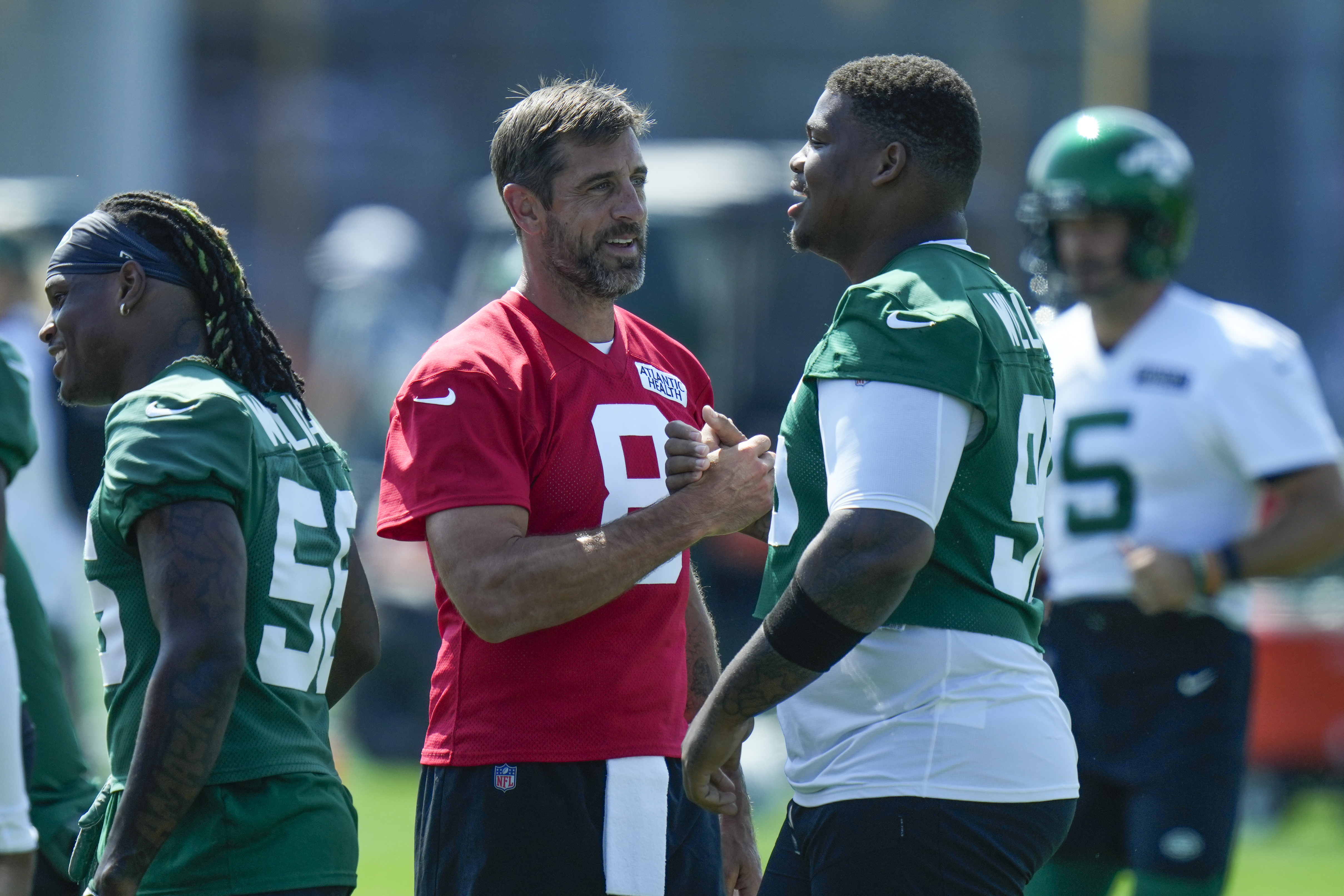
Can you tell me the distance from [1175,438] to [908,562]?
2.14 metres

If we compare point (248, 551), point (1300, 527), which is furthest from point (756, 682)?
point (1300, 527)

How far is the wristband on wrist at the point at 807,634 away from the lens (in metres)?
3.13

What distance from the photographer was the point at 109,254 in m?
3.52

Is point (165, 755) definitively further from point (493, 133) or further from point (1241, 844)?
point (493, 133)

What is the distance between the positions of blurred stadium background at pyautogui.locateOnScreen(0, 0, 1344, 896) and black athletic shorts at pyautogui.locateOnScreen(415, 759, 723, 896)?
25.3 ft

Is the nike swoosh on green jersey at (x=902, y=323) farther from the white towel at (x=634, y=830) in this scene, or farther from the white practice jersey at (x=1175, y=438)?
the white practice jersey at (x=1175, y=438)

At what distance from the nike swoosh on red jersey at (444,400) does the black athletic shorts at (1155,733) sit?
2.00m

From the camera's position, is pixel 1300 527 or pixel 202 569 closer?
pixel 202 569

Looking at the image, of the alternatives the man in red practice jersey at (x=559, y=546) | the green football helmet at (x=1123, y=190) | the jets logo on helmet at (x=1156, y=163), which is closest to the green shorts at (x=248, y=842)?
the man in red practice jersey at (x=559, y=546)

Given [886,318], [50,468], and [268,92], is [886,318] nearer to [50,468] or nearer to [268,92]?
[50,468]

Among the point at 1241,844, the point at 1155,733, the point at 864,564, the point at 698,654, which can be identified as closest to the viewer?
the point at 864,564

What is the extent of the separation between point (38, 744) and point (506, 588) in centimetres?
149

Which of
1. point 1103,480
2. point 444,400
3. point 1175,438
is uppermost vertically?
point 444,400

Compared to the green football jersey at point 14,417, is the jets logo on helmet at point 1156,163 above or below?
above
